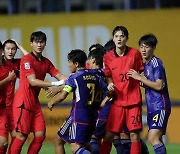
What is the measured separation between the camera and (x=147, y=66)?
47.7 ft

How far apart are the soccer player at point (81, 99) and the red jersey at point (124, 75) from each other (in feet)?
1.81

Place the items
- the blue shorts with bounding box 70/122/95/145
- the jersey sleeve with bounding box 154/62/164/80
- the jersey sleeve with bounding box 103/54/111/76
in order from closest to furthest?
the blue shorts with bounding box 70/122/95/145, the jersey sleeve with bounding box 154/62/164/80, the jersey sleeve with bounding box 103/54/111/76

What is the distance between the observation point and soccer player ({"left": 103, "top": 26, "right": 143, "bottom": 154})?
14727 millimetres

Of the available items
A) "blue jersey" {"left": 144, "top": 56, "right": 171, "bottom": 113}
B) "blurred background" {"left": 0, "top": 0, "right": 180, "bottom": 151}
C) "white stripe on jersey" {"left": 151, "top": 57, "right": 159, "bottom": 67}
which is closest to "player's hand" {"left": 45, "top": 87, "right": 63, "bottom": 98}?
"blue jersey" {"left": 144, "top": 56, "right": 171, "bottom": 113}

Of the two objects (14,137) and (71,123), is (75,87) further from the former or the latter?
(14,137)

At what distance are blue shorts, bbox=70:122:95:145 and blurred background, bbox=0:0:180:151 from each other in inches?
280

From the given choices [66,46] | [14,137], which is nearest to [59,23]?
[66,46]

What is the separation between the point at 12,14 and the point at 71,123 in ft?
31.0

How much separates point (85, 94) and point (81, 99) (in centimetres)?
10

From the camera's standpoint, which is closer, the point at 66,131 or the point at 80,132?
the point at 80,132

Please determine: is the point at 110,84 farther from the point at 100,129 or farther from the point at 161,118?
the point at 100,129

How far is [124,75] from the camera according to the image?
48.2 ft

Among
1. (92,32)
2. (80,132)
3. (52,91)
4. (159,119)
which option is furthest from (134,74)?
(92,32)

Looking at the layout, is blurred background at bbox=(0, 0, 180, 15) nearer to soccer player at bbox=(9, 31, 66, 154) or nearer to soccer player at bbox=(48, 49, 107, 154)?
soccer player at bbox=(9, 31, 66, 154)
